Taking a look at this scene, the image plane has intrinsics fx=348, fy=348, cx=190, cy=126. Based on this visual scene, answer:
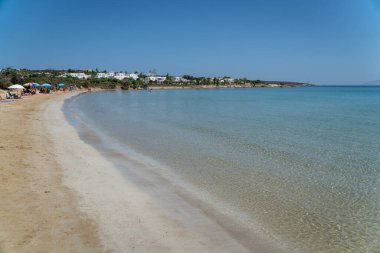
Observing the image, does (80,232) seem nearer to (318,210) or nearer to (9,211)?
(9,211)

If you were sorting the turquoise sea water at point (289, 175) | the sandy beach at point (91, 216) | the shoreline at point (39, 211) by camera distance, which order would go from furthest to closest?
the turquoise sea water at point (289, 175) < the sandy beach at point (91, 216) < the shoreline at point (39, 211)

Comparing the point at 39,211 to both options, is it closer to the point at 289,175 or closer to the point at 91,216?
the point at 91,216

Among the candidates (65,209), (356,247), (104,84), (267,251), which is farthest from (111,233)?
(104,84)

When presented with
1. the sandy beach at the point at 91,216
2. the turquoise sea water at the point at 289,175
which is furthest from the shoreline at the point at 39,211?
the turquoise sea water at the point at 289,175

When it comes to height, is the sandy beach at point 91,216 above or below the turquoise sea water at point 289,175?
above

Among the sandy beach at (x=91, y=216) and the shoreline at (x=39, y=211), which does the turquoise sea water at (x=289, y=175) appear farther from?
the shoreline at (x=39, y=211)

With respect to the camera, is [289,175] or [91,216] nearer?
[91,216]

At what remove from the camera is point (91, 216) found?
674 cm

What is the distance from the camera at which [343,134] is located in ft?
66.4

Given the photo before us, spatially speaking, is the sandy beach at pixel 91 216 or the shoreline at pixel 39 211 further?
the sandy beach at pixel 91 216

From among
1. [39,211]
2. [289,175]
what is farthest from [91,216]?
[289,175]

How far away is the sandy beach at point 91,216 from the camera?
564cm

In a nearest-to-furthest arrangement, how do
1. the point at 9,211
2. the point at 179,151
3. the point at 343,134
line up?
the point at 9,211, the point at 179,151, the point at 343,134

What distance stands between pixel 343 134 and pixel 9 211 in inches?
727
